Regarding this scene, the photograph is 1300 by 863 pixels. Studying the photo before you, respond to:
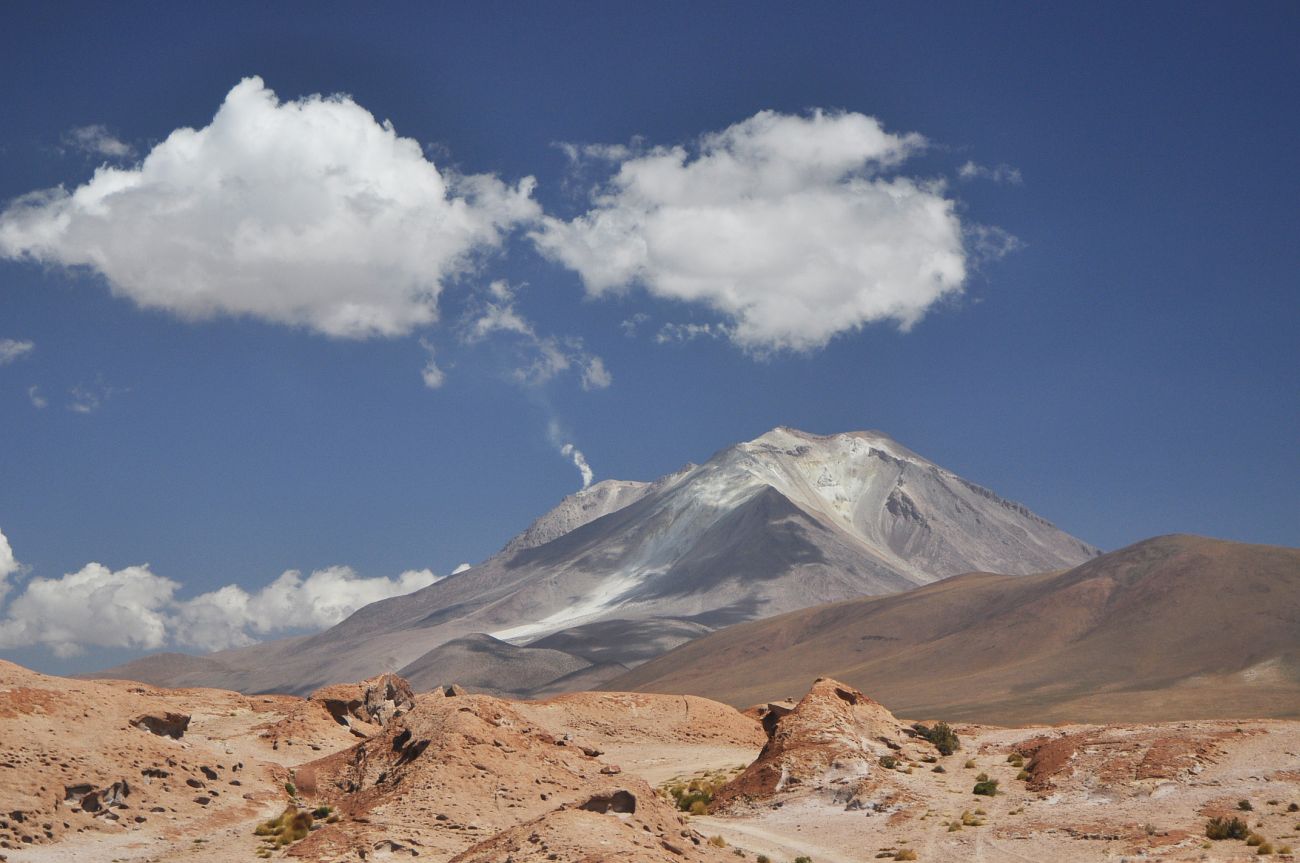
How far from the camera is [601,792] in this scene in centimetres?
2653

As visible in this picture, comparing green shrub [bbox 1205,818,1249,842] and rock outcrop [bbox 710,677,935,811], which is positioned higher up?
rock outcrop [bbox 710,677,935,811]

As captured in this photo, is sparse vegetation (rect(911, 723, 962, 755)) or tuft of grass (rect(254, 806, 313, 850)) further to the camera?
sparse vegetation (rect(911, 723, 962, 755))

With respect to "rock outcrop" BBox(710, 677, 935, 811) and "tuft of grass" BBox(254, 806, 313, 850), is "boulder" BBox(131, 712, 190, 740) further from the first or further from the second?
"rock outcrop" BBox(710, 677, 935, 811)

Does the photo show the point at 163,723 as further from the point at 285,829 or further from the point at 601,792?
the point at 601,792

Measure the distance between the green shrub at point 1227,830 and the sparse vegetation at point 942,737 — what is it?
42.0 ft

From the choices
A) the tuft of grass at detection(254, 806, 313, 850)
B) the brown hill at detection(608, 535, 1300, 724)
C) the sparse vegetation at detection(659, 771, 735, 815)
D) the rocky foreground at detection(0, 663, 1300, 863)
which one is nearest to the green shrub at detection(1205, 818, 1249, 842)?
the rocky foreground at detection(0, 663, 1300, 863)

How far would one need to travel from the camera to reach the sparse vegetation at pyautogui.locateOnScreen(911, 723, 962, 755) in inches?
1667

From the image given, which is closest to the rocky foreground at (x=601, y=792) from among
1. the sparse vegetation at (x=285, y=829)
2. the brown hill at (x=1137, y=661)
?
the sparse vegetation at (x=285, y=829)

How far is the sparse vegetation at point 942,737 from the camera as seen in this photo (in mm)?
42344

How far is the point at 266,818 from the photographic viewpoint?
33.6 meters

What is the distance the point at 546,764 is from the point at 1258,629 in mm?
153427

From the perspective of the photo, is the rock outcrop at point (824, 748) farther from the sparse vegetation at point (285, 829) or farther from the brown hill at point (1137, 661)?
the brown hill at point (1137, 661)

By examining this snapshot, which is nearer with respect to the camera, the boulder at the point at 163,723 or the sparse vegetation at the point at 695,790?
the boulder at the point at 163,723

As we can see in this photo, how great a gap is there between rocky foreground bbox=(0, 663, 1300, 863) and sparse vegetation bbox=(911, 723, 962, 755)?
4.3 inches
